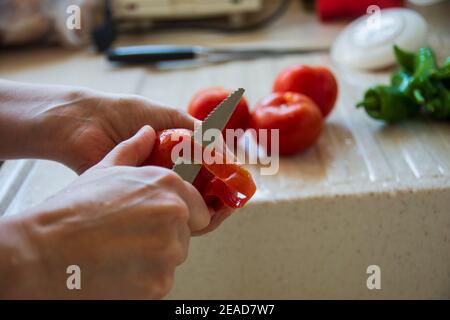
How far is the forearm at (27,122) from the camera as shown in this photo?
59cm

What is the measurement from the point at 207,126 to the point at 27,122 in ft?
0.74

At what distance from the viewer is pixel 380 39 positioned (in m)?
0.90

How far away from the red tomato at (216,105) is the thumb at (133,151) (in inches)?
7.7

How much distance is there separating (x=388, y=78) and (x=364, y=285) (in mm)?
365

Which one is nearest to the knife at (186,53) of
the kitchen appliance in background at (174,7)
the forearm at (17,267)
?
the kitchen appliance in background at (174,7)

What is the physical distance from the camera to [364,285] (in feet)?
2.33

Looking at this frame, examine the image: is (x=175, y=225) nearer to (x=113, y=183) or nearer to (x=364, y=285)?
(x=113, y=183)

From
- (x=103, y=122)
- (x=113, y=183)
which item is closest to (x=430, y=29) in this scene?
(x=103, y=122)

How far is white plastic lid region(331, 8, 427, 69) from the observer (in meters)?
0.89

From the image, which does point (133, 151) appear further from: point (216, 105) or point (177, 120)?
point (216, 105)

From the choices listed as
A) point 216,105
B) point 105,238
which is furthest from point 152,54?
point 105,238

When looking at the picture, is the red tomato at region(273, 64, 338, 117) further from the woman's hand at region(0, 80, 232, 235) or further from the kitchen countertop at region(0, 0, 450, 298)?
the woman's hand at region(0, 80, 232, 235)

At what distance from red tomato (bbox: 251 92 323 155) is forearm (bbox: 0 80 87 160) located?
240 millimetres

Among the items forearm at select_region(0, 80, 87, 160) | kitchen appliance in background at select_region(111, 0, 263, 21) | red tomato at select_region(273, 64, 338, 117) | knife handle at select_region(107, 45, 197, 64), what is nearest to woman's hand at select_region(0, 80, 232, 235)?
forearm at select_region(0, 80, 87, 160)
